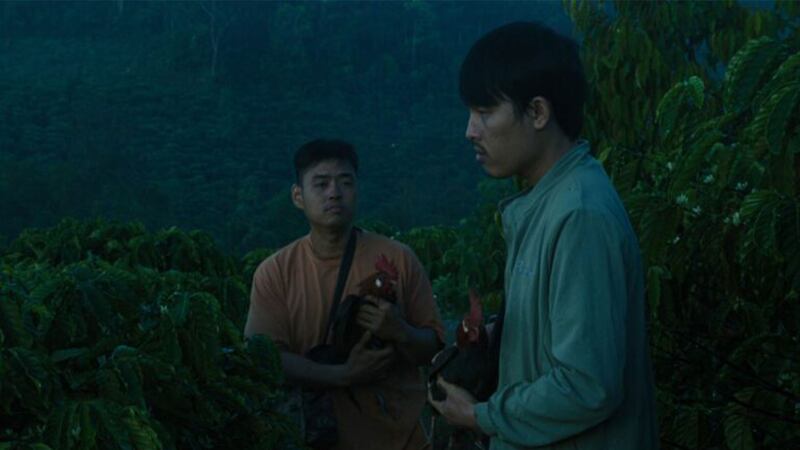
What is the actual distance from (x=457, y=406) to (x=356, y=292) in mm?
1135

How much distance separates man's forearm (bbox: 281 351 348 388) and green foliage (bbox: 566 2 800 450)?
81 cm

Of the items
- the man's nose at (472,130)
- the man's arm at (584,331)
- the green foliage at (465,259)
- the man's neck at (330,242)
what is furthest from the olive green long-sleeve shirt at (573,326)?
the green foliage at (465,259)

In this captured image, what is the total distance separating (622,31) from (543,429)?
17.4 feet

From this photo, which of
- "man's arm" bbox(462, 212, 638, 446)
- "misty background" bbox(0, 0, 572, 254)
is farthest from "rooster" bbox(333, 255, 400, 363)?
"misty background" bbox(0, 0, 572, 254)

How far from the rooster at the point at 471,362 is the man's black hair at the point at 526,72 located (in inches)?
13.9

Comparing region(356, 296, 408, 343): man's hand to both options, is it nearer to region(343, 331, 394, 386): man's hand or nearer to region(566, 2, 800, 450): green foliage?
region(343, 331, 394, 386): man's hand

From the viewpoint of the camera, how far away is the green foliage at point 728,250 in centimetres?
266

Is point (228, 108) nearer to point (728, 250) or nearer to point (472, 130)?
point (728, 250)

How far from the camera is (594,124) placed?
21.3ft

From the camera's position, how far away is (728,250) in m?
3.20

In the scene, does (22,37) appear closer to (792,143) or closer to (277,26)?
(277,26)

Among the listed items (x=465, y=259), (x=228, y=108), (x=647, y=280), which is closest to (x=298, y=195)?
(x=647, y=280)

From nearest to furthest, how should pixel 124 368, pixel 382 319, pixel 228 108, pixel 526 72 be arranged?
pixel 526 72
pixel 124 368
pixel 382 319
pixel 228 108

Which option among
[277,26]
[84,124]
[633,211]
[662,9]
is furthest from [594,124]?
[277,26]
